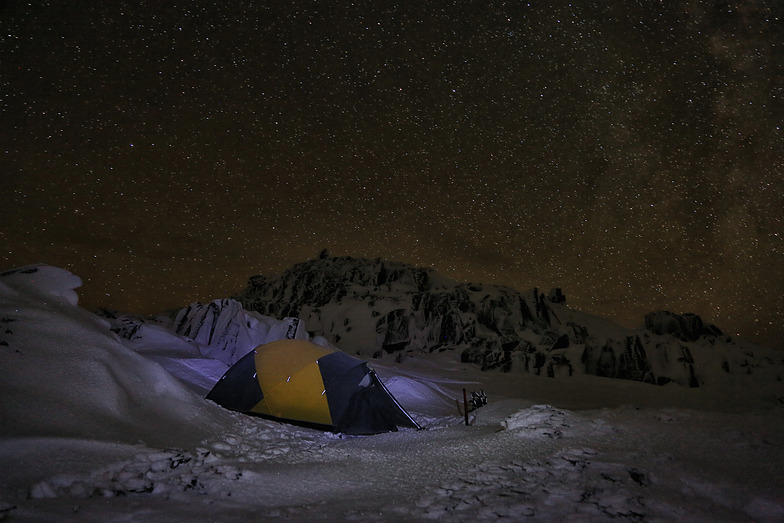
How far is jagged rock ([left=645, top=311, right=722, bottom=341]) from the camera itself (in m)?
70.8

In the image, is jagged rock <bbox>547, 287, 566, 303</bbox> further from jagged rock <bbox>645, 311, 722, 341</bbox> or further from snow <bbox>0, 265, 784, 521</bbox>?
snow <bbox>0, 265, 784, 521</bbox>

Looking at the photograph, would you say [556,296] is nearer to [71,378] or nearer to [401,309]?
[401,309]

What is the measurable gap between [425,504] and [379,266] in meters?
120

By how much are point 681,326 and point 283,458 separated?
3402 inches

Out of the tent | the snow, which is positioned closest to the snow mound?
the snow

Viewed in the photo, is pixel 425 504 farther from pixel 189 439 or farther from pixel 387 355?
pixel 387 355

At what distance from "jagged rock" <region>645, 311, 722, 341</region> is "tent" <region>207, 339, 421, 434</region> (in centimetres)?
7946

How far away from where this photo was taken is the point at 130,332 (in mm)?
15766

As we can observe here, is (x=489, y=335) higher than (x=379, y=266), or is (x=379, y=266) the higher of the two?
(x=379, y=266)

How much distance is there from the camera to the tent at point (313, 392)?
10.0 metres

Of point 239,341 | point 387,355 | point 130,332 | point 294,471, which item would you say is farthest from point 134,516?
point 387,355

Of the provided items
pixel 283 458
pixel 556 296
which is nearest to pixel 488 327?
pixel 556 296

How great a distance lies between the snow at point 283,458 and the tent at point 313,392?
4.41 ft

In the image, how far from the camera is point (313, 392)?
34.1 ft
